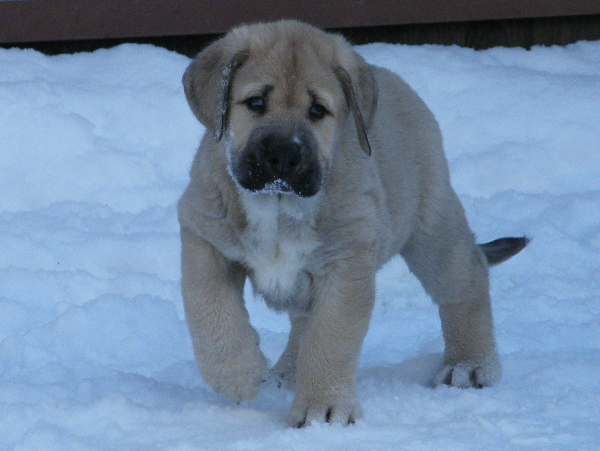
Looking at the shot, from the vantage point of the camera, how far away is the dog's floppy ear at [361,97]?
3.59 meters

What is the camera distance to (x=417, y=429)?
325cm

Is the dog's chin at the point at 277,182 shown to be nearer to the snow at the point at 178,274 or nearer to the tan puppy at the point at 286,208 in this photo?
the tan puppy at the point at 286,208

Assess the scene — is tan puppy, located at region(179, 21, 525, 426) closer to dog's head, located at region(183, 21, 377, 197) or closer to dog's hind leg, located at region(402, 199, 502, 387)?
dog's head, located at region(183, 21, 377, 197)

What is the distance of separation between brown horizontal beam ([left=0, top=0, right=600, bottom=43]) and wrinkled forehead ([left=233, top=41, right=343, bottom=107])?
4.37m

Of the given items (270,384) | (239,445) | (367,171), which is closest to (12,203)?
(270,384)

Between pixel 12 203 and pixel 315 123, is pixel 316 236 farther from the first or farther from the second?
pixel 12 203

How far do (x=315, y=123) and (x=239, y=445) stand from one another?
1157mm

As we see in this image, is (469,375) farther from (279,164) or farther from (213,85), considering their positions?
(213,85)

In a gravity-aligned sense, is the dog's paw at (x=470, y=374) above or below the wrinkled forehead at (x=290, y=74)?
below

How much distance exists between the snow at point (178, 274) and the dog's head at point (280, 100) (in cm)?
88

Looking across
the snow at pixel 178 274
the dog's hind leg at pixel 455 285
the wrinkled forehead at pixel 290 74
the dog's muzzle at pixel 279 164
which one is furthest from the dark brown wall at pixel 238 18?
the dog's muzzle at pixel 279 164

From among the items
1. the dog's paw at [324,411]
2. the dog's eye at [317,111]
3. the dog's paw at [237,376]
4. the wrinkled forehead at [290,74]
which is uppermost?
the wrinkled forehead at [290,74]

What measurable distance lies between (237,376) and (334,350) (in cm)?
35

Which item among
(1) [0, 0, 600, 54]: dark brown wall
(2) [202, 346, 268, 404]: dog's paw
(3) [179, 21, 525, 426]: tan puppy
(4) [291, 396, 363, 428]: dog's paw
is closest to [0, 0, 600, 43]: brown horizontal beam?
(1) [0, 0, 600, 54]: dark brown wall
